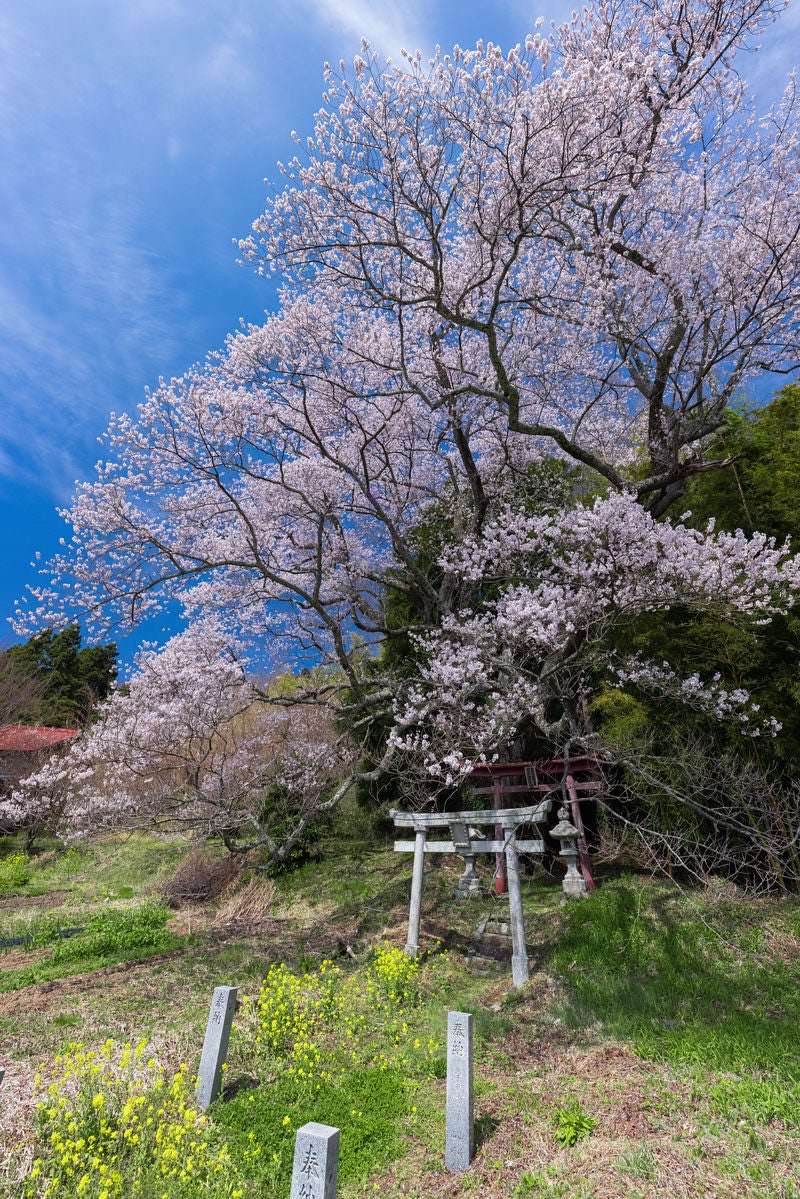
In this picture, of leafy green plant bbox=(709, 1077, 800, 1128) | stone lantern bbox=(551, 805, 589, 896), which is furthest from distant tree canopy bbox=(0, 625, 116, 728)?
leafy green plant bbox=(709, 1077, 800, 1128)

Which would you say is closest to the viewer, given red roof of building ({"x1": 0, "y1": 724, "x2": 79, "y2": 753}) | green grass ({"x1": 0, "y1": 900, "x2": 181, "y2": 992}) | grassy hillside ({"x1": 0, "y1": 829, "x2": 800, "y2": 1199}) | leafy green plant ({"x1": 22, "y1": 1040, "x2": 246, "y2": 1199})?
leafy green plant ({"x1": 22, "y1": 1040, "x2": 246, "y2": 1199})

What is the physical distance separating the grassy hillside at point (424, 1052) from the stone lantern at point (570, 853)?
31 centimetres

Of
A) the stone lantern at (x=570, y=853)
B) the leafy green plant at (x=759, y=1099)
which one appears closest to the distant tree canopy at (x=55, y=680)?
the stone lantern at (x=570, y=853)

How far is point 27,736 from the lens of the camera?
22.3m

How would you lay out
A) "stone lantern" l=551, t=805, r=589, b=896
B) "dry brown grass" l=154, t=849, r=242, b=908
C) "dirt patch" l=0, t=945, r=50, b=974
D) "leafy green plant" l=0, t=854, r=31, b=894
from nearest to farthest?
1. "stone lantern" l=551, t=805, r=589, b=896
2. "dirt patch" l=0, t=945, r=50, b=974
3. "dry brown grass" l=154, t=849, r=242, b=908
4. "leafy green plant" l=0, t=854, r=31, b=894

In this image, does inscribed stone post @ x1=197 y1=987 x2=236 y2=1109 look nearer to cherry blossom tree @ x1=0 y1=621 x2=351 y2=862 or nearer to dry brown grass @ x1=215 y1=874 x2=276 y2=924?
cherry blossom tree @ x1=0 y1=621 x2=351 y2=862

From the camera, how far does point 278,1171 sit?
144 inches

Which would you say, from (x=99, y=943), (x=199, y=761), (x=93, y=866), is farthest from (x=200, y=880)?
(x=93, y=866)

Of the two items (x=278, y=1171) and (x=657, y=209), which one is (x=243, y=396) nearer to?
(x=657, y=209)

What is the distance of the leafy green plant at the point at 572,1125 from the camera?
3678 millimetres

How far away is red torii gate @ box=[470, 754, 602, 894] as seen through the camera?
27.9ft

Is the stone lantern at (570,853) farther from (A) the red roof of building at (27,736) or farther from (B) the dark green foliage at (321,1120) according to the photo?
(A) the red roof of building at (27,736)

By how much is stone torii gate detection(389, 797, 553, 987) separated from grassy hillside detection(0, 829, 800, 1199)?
11.6 inches

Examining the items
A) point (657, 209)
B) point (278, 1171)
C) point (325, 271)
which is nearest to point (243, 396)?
point (325, 271)
